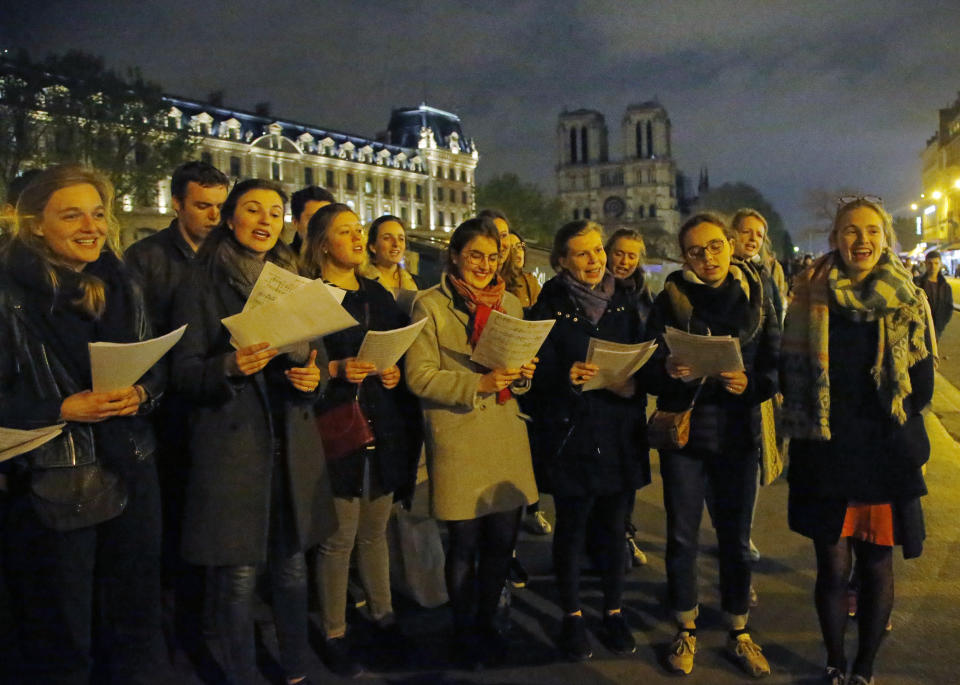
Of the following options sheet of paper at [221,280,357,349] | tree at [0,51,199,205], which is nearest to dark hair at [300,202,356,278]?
sheet of paper at [221,280,357,349]

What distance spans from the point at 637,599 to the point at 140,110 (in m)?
32.6

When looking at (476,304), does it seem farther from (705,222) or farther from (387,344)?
(705,222)

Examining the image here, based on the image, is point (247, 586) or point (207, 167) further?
point (207, 167)

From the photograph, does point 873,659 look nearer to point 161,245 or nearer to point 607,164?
point 161,245

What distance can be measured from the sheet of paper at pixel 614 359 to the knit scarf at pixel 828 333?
634 mm

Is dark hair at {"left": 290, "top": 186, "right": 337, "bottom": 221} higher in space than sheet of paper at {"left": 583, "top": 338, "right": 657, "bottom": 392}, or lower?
higher

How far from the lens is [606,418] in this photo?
3531mm

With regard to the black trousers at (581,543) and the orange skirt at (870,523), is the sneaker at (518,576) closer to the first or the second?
the black trousers at (581,543)

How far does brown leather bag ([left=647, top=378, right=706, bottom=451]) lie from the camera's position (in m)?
3.38

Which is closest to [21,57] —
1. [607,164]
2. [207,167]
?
[207,167]

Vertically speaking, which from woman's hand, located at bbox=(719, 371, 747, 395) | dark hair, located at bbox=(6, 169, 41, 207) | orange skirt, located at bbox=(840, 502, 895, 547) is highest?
dark hair, located at bbox=(6, 169, 41, 207)

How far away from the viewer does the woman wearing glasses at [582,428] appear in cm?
349

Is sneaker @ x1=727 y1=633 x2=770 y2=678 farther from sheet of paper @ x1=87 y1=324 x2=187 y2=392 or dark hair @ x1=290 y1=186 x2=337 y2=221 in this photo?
dark hair @ x1=290 y1=186 x2=337 y2=221

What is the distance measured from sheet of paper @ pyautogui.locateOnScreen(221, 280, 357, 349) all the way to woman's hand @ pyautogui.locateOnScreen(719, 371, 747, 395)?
1673 mm
